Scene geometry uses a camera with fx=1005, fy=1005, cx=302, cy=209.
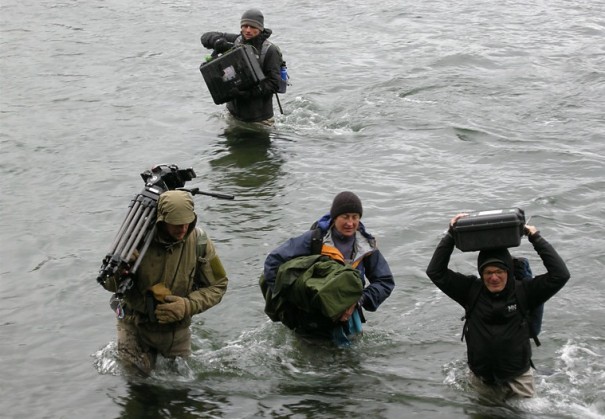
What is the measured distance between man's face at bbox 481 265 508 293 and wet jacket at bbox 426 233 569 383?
0.18 ft

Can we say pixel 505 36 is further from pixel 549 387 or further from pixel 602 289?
pixel 549 387

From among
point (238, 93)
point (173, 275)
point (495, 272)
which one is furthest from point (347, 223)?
point (238, 93)

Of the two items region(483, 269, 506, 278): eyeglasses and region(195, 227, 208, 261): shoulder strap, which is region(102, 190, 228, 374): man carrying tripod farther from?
region(483, 269, 506, 278): eyeglasses

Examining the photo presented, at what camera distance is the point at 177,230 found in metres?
7.34

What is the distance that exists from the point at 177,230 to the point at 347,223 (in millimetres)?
1408

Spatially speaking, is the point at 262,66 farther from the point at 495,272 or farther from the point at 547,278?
the point at 547,278

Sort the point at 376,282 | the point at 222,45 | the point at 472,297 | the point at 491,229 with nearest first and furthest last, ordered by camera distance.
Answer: the point at 491,229
the point at 472,297
the point at 376,282
the point at 222,45

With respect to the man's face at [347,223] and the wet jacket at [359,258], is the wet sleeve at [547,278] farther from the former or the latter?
the man's face at [347,223]

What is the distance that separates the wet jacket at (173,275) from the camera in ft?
24.5

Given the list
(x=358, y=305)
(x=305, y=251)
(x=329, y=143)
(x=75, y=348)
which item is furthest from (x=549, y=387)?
(x=329, y=143)

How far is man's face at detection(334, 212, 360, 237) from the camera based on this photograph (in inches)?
312

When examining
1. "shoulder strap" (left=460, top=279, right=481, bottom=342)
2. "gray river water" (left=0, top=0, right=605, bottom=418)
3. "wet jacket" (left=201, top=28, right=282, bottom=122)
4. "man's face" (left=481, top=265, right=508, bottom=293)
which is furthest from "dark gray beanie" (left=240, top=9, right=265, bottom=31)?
"man's face" (left=481, top=265, right=508, bottom=293)

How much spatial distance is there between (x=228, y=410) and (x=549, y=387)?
2642 millimetres

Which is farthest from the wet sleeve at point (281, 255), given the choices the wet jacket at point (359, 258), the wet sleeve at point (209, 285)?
the wet sleeve at point (209, 285)
